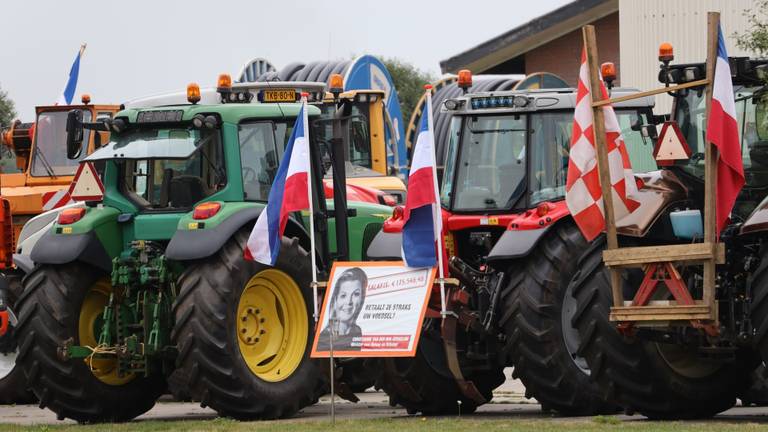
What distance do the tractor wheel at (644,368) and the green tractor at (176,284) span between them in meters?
2.96

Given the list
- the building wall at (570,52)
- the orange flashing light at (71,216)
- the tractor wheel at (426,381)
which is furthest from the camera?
the building wall at (570,52)

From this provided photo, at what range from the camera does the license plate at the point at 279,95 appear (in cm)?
1888

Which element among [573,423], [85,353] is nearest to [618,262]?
[573,423]

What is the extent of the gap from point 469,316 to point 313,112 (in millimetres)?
2826

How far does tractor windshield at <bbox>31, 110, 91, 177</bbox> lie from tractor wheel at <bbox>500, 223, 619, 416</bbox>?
359 inches

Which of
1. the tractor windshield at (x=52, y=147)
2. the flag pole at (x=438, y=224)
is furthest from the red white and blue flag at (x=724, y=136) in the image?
the tractor windshield at (x=52, y=147)

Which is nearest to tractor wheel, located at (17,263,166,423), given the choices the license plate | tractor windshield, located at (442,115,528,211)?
tractor windshield, located at (442,115,528,211)

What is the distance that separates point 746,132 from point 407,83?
52.0 meters

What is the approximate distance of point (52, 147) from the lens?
875 inches

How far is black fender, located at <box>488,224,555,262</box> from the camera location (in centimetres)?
1415

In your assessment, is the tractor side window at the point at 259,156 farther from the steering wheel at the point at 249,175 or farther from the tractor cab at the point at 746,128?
the tractor cab at the point at 746,128

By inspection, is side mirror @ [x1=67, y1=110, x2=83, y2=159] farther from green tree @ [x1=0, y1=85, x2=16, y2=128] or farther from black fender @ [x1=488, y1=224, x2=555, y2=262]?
green tree @ [x1=0, y1=85, x2=16, y2=128]

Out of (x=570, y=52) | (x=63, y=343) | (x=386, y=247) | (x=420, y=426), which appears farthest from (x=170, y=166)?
(x=570, y=52)

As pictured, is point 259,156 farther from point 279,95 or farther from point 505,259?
point 279,95
